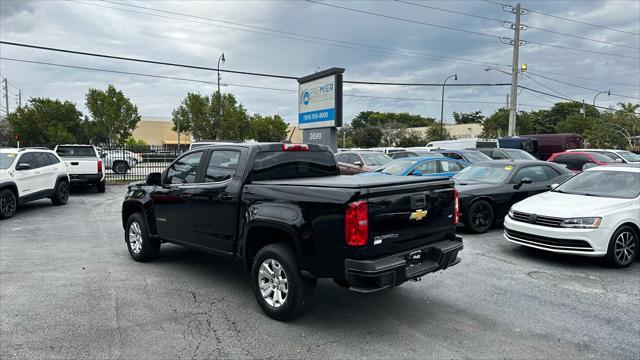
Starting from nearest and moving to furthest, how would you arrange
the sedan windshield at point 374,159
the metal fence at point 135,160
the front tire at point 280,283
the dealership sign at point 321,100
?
the front tire at point 280,283, the dealership sign at point 321,100, the sedan windshield at point 374,159, the metal fence at point 135,160

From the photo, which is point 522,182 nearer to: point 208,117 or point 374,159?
point 374,159

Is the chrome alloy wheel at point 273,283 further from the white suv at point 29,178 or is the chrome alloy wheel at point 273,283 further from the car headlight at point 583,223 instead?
the white suv at point 29,178

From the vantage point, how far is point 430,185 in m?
4.56

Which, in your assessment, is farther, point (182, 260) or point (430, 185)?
point (182, 260)

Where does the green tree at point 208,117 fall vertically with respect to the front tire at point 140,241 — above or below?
above

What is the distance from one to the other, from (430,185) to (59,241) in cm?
742

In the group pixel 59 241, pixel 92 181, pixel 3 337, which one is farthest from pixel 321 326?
pixel 92 181

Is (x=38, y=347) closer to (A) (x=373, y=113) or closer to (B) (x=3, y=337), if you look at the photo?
(B) (x=3, y=337)

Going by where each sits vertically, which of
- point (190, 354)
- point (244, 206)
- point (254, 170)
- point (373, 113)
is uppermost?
point (373, 113)

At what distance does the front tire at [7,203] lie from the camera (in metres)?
10.8

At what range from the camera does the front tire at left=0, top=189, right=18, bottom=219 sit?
1084 centimetres

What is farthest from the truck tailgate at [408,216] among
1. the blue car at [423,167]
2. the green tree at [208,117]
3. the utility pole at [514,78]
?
the green tree at [208,117]

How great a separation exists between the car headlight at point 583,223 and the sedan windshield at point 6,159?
12.5 metres

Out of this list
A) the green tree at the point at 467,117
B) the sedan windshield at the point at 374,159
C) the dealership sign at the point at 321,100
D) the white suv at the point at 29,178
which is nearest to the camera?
the white suv at the point at 29,178
